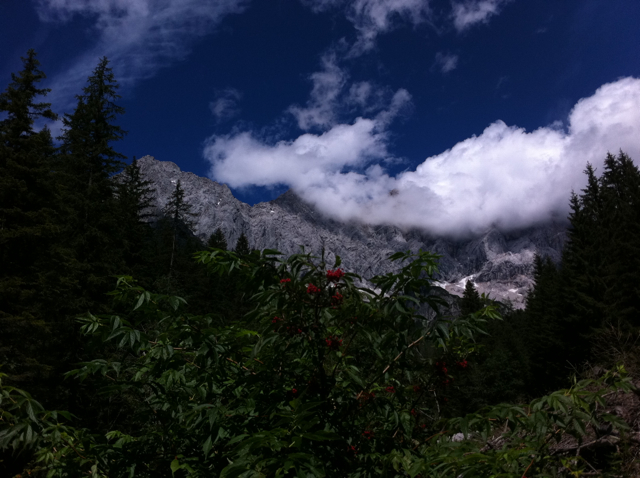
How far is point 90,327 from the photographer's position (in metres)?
2.48

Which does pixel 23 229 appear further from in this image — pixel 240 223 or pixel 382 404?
pixel 240 223

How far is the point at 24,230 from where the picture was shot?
12406mm

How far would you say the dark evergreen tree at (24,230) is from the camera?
39.1 ft

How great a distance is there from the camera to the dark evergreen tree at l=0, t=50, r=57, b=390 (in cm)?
1193

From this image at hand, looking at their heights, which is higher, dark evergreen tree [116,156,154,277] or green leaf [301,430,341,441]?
dark evergreen tree [116,156,154,277]

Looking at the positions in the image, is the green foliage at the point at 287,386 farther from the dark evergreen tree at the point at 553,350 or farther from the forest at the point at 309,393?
the dark evergreen tree at the point at 553,350

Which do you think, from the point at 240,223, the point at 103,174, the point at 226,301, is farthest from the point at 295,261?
the point at 240,223

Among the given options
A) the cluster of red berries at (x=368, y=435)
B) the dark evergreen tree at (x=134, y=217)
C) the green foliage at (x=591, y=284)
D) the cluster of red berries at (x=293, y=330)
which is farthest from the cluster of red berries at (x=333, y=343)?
the green foliage at (x=591, y=284)

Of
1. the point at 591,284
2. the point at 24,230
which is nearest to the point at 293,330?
the point at 24,230

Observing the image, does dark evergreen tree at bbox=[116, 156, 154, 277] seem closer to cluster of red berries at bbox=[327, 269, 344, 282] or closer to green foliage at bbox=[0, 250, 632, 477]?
green foliage at bbox=[0, 250, 632, 477]

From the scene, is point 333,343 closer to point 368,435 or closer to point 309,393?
point 309,393

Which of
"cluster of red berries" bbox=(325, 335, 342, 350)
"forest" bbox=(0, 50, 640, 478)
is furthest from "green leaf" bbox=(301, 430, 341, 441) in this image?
"cluster of red berries" bbox=(325, 335, 342, 350)

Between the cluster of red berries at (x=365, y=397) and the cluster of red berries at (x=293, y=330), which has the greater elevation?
the cluster of red berries at (x=293, y=330)

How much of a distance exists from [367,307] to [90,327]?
198cm
